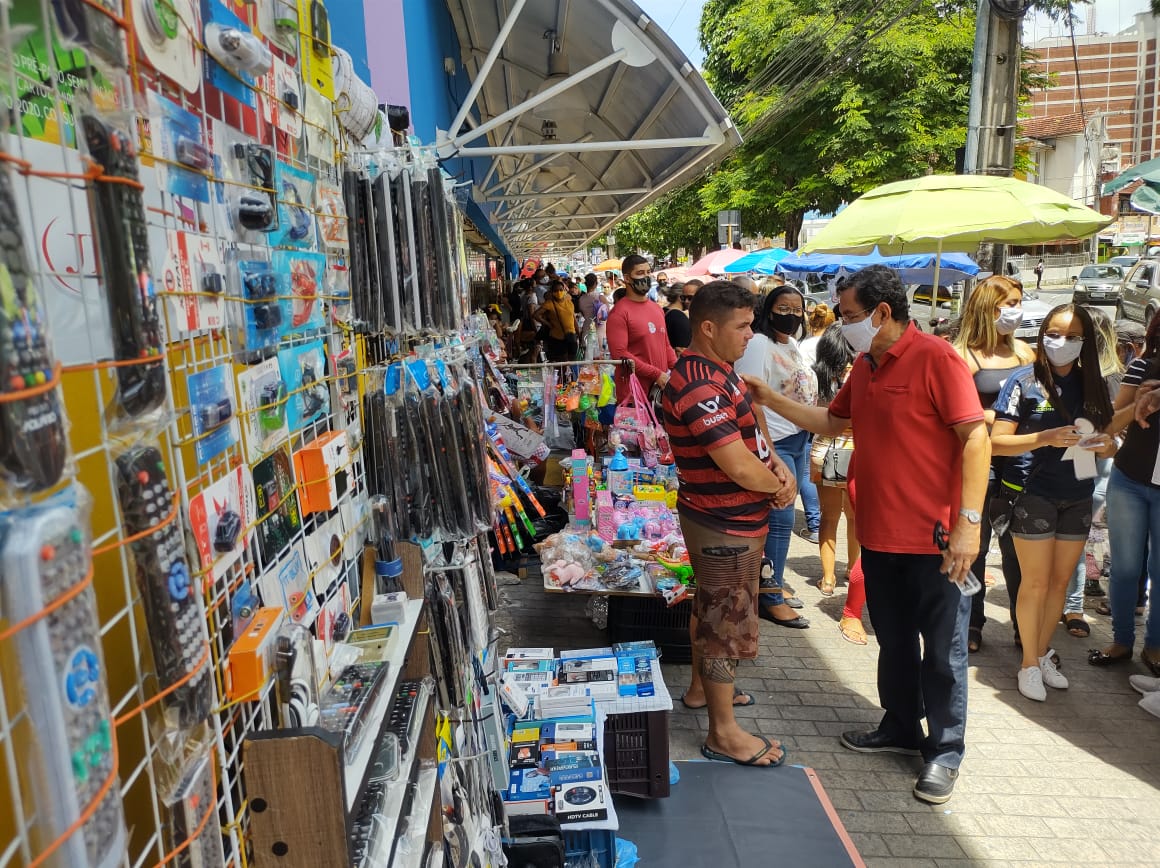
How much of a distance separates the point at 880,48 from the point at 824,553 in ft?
51.6

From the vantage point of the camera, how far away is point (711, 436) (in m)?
3.11

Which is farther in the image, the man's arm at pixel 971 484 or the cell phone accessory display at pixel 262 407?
the man's arm at pixel 971 484

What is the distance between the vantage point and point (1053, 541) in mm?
3998

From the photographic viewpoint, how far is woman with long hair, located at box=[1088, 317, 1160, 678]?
12.9 ft

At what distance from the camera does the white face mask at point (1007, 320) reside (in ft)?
14.4

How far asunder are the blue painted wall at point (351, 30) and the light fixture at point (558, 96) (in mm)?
2395

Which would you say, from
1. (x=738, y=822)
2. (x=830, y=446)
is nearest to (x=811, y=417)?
(x=830, y=446)

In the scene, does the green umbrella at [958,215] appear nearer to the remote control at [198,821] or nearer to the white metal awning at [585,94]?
the white metal awning at [585,94]

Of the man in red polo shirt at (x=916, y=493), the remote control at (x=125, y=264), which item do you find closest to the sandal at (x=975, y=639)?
the man in red polo shirt at (x=916, y=493)

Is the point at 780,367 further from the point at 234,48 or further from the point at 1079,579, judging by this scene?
the point at 234,48

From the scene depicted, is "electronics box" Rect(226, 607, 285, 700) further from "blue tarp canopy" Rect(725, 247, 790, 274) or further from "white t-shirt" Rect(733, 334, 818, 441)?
"blue tarp canopy" Rect(725, 247, 790, 274)

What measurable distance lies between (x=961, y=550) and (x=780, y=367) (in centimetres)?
203

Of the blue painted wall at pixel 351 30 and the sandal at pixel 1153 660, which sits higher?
the blue painted wall at pixel 351 30

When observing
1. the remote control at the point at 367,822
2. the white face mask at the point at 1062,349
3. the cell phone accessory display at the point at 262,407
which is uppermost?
the cell phone accessory display at the point at 262,407
